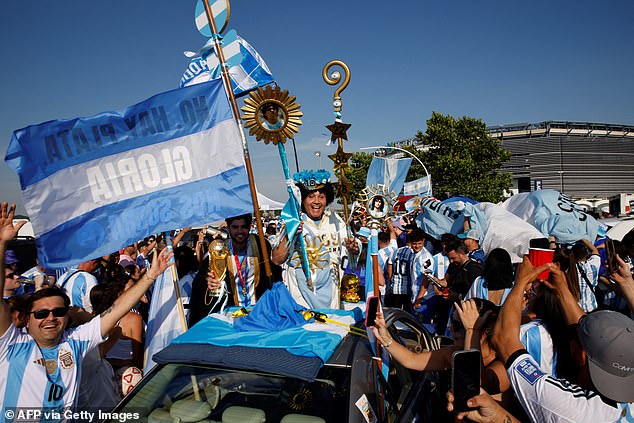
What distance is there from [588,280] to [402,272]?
106 inches

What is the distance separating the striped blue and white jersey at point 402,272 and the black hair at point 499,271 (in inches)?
114

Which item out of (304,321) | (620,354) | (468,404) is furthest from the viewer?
(304,321)

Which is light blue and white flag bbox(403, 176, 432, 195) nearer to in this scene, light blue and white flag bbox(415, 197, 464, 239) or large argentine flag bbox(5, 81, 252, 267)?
light blue and white flag bbox(415, 197, 464, 239)

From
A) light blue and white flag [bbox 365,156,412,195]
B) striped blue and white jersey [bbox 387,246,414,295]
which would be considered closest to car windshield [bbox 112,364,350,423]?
striped blue and white jersey [bbox 387,246,414,295]

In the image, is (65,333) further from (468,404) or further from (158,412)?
(468,404)

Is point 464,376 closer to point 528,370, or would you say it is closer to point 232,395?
point 528,370

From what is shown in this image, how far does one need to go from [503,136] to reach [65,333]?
62.5 metres

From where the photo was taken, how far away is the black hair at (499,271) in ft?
12.3

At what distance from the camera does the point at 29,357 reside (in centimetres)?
240

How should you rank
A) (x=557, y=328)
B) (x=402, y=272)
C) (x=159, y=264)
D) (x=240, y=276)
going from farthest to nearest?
1. (x=402, y=272)
2. (x=240, y=276)
3. (x=159, y=264)
4. (x=557, y=328)

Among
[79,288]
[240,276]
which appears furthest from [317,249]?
[79,288]

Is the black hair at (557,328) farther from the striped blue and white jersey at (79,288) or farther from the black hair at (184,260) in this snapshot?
the striped blue and white jersey at (79,288)

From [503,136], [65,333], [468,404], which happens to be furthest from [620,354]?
[503,136]

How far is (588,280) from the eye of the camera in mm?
4902
